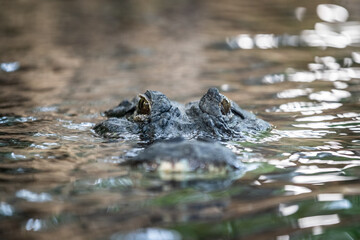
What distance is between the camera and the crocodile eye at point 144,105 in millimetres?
4008

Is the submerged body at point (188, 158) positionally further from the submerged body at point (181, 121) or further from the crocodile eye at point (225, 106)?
the crocodile eye at point (225, 106)

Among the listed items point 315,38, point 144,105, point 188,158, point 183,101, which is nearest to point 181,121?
point 144,105

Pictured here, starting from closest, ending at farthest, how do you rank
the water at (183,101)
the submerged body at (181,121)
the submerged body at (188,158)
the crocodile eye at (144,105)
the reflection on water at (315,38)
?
the water at (183,101) → the submerged body at (188,158) → the submerged body at (181,121) → the crocodile eye at (144,105) → the reflection on water at (315,38)

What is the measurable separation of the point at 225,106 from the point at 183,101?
1.93m

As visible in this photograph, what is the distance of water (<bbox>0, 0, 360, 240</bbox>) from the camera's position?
98.9 inches

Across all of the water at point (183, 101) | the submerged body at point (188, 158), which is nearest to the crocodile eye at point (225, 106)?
the water at point (183, 101)

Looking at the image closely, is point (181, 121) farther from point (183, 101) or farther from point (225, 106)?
point (183, 101)

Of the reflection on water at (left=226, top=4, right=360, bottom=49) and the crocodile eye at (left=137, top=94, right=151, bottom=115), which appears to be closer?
the crocodile eye at (left=137, top=94, right=151, bottom=115)

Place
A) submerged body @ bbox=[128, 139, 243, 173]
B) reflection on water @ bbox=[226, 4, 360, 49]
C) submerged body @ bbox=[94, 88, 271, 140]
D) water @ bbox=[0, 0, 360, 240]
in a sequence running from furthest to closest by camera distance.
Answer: reflection on water @ bbox=[226, 4, 360, 49] < submerged body @ bbox=[94, 88, 271, 140] < submerged body @ bbox=[128, 139, 243, 173] < water @ bbox=[0, 0, 360, 240]

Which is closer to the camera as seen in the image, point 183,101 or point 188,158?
point 188,158

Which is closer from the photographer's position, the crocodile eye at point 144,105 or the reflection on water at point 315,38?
the crocodile eye at point 144,105

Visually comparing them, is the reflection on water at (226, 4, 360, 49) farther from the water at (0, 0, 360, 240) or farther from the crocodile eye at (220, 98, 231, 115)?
the crocodile eye at (220, 98, 231, 115)

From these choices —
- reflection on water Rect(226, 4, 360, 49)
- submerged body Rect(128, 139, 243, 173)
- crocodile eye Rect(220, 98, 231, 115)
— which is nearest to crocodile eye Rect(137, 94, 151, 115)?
crocodile eye Rect(220, 98, 231, 115)

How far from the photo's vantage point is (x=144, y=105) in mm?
4023
